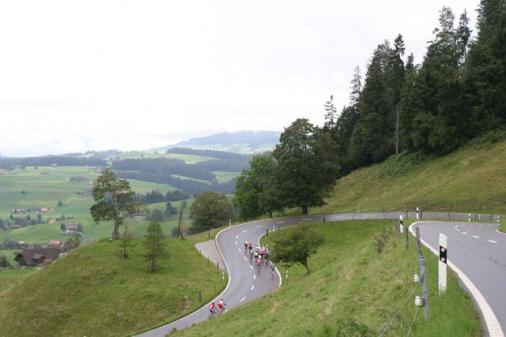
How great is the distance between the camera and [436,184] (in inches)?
2272

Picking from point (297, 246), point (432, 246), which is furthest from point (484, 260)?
point (297, 246)

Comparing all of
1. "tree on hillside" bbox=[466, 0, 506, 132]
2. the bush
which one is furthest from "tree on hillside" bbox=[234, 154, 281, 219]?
the bush

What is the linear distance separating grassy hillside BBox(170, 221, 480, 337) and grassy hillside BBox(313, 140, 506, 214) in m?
28.3

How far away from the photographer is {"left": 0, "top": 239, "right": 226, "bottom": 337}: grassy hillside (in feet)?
133

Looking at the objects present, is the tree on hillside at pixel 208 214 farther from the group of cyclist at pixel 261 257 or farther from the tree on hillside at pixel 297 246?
the tree on hillside at pixel 297 246

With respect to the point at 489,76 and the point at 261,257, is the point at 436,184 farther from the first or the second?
the point at 261,257

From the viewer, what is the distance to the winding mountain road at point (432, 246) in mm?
14133

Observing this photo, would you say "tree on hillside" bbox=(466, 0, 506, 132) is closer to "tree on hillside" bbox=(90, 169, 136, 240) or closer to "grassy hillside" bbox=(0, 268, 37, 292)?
"tree on hillside" bbox=(90, 169, 136, 240)

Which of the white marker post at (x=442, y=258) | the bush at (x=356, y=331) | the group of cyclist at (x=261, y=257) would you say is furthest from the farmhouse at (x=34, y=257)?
the white marker post at (x=442, y=258)

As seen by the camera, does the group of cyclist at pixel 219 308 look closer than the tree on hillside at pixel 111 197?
Yes

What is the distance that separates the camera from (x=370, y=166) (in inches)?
3243

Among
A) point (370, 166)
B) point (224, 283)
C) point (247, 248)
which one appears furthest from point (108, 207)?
point (370, 166)

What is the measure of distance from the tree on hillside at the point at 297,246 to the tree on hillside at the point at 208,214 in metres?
64.8

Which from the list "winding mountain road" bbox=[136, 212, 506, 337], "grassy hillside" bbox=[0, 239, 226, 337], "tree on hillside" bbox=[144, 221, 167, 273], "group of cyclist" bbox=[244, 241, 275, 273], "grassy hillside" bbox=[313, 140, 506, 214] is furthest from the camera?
"grassy hillside" bbox=[313, 140, 506, 214]
